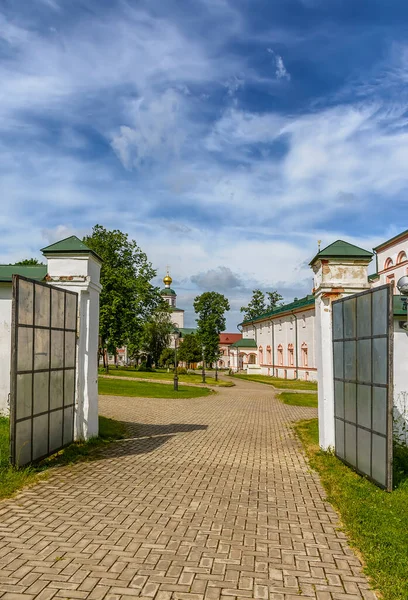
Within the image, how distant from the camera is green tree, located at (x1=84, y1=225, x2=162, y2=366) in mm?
30875

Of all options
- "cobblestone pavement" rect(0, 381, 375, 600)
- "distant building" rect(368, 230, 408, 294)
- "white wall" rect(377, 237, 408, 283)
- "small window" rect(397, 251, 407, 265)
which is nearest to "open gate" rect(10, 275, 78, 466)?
"cobblestone pavement" rect(0, 381, 375, 600)

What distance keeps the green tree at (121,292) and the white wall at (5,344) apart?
796 inches

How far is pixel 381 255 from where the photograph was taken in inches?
1102

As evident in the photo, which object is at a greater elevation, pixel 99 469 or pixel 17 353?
pixel 17 353

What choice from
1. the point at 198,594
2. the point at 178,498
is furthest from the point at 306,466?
the point at 198,594

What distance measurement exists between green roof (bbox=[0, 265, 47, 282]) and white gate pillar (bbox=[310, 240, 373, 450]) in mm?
5715

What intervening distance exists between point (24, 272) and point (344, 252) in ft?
21.7

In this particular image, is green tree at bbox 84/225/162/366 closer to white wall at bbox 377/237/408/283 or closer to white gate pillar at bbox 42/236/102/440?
white wall at bbox 377/237/408/283

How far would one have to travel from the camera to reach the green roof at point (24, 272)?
10.0 meters

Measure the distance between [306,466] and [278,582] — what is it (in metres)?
4.47

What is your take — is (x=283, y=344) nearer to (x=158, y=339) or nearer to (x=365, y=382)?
(x=158, y=339)

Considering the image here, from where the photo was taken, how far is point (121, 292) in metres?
32.4

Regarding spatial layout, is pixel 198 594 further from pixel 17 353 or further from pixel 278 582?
pixel 17 353

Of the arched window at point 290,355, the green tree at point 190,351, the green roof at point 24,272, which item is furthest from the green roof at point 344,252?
the green tree at point 190,351
